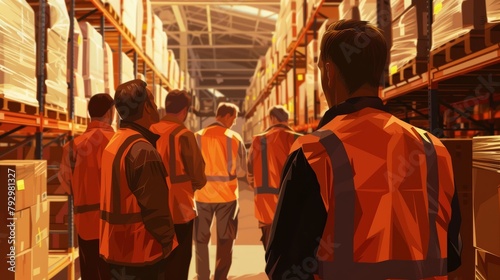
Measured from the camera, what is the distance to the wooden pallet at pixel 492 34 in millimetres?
2229

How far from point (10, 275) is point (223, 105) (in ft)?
9.61

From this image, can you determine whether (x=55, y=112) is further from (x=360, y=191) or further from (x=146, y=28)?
(x=146, y=28)

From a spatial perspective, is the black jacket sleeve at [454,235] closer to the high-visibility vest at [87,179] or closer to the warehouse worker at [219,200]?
the high-visibility vest at [87,179]

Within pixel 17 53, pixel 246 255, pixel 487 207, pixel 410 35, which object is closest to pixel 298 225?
pixel 487 207

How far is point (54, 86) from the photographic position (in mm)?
4188

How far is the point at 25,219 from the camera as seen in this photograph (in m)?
3.19

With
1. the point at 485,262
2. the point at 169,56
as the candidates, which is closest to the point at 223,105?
the point at 485,262

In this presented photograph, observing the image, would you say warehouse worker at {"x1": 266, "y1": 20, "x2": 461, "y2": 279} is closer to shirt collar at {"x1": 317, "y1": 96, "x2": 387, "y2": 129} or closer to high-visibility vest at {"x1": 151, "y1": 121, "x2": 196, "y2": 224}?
shirt collar at {"x1": 317, "y1": 96, "x2": 387, "y2": 129}

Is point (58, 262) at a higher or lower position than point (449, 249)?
lower

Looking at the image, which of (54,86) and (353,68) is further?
(54,86)

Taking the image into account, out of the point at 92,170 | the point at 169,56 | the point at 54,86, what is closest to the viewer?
the point at 92,170

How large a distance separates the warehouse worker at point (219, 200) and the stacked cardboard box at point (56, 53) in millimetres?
1515

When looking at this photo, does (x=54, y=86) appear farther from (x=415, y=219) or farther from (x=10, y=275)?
(x=415, y=219)

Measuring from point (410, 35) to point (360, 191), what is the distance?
7.49 feet
